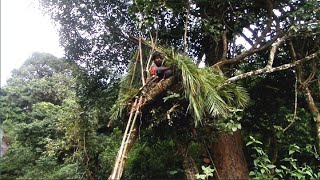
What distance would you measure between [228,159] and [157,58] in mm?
2362

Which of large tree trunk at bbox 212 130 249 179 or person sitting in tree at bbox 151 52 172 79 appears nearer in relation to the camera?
person sitting in tree at bbox 151 52 172 79

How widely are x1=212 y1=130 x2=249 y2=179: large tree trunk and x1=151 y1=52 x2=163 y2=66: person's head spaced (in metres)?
1.79

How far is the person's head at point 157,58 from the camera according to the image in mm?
5312

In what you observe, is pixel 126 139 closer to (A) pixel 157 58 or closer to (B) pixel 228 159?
(A) pixel 157 58

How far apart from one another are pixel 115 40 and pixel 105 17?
557mm

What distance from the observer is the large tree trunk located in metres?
5.95

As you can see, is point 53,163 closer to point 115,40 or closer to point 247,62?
point 115,40

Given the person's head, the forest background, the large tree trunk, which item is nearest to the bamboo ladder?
the forest background

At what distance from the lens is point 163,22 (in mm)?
6891

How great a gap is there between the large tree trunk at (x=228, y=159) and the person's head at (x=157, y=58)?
1788 mm

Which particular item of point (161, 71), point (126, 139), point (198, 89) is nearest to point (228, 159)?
point (198, 89)

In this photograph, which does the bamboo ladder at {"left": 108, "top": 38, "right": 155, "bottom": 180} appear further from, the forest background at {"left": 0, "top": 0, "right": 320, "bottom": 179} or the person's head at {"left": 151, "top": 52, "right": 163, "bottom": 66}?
the person's head at {"left": 151, "top": 52, "right": 163, "bottom": 66}

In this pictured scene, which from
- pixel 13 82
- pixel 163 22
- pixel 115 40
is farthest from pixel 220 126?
pixel 13 82

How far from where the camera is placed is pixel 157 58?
17.7 feet
